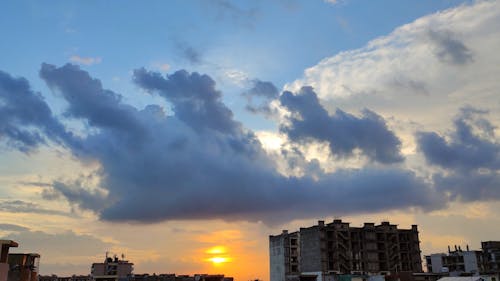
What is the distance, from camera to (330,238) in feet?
439

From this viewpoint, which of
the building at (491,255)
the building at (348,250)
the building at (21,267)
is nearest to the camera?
the building at (21,267)

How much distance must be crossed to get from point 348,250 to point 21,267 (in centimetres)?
8736

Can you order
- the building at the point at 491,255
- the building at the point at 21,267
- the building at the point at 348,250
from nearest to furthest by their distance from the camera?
the building at the point at 21,267
the building at the point at 348,250
the building at the point at 491,255

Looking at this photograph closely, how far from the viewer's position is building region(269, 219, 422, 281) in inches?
5212

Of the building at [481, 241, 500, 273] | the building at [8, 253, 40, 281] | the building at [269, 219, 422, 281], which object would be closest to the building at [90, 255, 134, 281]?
the building at [269, 219, 422, 281]

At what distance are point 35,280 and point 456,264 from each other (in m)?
125

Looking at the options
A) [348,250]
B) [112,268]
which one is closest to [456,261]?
[348,250]

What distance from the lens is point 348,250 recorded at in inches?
5266

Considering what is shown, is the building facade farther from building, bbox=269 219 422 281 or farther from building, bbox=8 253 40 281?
building, bbox=8 253 40 281

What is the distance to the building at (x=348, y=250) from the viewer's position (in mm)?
132375

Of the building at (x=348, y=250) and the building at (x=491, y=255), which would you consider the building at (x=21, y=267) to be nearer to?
the building at (x=348, y=250)

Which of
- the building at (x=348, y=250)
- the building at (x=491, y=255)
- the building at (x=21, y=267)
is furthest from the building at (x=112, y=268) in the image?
the building at (x=491, y=255)

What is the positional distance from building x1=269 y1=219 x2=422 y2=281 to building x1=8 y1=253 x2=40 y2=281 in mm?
72804

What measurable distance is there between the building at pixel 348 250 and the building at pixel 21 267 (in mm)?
72804
